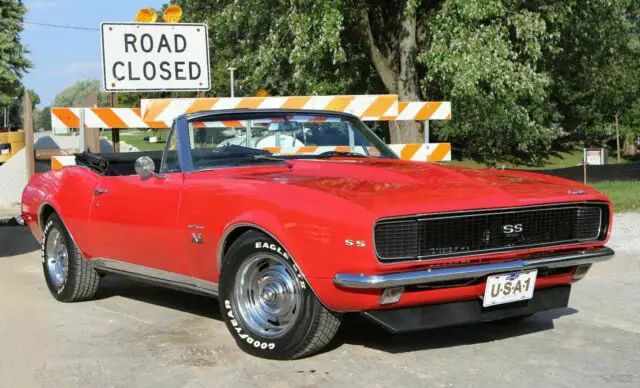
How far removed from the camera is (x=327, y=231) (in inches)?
171

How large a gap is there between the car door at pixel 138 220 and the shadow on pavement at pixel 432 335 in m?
1.26

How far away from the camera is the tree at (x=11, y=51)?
1652 inches

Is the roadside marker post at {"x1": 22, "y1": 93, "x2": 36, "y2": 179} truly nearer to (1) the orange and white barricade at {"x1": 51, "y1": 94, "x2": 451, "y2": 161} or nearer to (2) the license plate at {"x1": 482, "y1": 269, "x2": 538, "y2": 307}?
(1) the orange and white barricade at {"x1": 51, "y1": 94, "x2": 451, "y2": 161}

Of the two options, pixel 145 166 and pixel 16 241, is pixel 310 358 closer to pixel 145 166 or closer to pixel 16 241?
pixel 145 166

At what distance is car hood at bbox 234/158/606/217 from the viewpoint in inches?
174

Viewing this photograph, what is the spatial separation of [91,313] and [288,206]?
8.57 feet

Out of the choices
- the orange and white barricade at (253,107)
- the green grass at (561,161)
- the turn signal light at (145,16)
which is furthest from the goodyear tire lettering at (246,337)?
the green grass at (561,161)

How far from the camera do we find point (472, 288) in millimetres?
4555

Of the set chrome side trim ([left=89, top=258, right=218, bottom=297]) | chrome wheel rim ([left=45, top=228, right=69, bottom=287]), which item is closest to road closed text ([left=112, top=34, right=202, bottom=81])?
chrome wheel rim ([left=45, top=228, right=69, bottom=287])

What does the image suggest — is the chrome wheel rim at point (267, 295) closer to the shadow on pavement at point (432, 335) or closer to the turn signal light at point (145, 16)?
the shadow on pavement at point (432, 335)

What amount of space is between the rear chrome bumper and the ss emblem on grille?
0.56 feet

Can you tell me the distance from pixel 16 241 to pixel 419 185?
304 inches

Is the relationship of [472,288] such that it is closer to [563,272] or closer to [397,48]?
[563,272]

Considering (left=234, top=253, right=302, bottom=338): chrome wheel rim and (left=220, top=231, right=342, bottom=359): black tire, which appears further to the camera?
(left=234, top=253, right=302, bottom=338): chrome wheel rim
